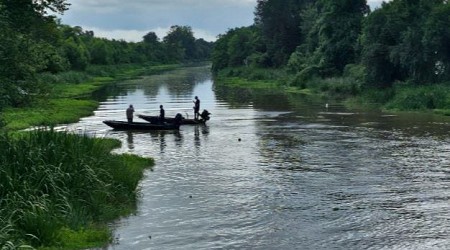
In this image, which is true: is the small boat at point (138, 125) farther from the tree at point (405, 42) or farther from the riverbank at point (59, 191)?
the tree at point (405, 42)

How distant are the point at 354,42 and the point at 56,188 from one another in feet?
215

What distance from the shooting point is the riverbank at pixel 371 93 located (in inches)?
2028

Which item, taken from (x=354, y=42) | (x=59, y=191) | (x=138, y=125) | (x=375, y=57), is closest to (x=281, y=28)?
(x=354, y=42)

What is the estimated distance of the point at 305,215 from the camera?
1864cm

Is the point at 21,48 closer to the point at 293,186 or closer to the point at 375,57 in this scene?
the point at 293,186

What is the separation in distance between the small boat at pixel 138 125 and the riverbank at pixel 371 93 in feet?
71.3

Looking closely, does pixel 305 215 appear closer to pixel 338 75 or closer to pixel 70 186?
pixel 70 186

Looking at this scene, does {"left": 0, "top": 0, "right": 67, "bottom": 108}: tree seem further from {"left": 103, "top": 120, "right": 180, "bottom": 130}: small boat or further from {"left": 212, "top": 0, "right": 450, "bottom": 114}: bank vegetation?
{"left": 212, "top": 0, "right": 450, "bottom": 114}: bank vegetation

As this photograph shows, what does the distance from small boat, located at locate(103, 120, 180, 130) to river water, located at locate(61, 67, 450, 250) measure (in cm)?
55

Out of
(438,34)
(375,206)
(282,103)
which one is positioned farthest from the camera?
(282,103)

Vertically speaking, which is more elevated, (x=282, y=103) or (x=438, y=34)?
(x=438, y=34)

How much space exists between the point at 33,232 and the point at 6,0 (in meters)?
11.1

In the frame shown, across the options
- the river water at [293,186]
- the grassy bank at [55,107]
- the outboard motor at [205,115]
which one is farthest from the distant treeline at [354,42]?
the grassy bank at [55,107]

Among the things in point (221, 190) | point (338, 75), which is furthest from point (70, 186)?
point (338, 75)
